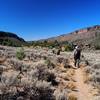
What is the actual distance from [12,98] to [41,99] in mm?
1200

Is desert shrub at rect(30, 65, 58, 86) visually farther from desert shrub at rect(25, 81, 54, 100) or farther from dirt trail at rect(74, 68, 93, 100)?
desert shrub at rect(25, 81, 54, 100)

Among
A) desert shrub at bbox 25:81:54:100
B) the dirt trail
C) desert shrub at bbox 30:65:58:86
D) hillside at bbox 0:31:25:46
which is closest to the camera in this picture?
desert shrub at bbox 25:81:54:100

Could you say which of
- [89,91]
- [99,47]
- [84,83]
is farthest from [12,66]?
[99,47]

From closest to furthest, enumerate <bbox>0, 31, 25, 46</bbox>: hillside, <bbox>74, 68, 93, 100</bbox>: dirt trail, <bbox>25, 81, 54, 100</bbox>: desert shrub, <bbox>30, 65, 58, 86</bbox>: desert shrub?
1. <bbox>25, 81, 54, 100</bbox>: desert shrub
2. <bbox>74, 68, 93, 100</bbox>: dirt trail
3. <bbox>30, 65, 58, 86</bbox>: desert shrub
4. <bbox>0, 31, 25, 46</bbox>: hillside

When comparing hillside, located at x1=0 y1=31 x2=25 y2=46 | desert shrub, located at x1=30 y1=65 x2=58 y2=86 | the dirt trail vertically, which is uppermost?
hillside, located at x1=0 y1=31 x2=25 y2=46

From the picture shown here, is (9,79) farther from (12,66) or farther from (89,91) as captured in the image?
(12,66)

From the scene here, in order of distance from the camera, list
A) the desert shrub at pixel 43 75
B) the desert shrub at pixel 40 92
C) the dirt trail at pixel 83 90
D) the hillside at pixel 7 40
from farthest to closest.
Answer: the hillside at pixel 7 40, the desert shrub at pixel 43 75, the dirt trail at pixel 83 90, the desert shrub at pixel 40 92

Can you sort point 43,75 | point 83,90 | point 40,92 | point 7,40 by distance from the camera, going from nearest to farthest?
point 40,92
point 83,90
point 43,75
point 7,40

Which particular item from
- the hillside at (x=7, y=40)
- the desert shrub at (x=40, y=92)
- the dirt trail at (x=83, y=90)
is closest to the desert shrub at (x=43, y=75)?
the dirt trail at (x=83, y=90)

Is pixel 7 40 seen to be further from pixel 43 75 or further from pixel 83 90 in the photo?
pixel 83 90

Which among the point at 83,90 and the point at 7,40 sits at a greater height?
the point at 7,40

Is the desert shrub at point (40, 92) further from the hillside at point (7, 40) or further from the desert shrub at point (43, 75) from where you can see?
the hillside at point (7, 40)

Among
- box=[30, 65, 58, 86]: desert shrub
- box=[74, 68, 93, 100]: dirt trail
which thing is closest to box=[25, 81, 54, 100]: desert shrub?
box=[74, 68, 93, 100]: dirt trail

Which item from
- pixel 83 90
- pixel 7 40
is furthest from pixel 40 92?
pixel 7 40
